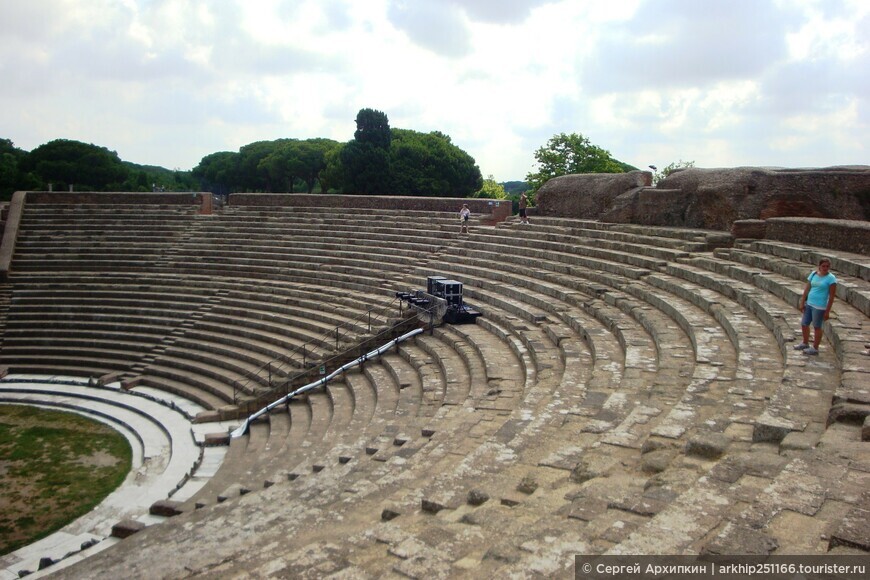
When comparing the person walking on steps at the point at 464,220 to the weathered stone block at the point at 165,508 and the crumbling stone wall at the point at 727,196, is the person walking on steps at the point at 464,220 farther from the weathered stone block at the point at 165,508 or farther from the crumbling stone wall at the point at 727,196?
the weathered stone block at the point at 165,508

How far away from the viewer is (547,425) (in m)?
6.41

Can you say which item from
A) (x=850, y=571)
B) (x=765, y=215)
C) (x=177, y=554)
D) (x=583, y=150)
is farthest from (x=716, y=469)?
(x=583, y=150)

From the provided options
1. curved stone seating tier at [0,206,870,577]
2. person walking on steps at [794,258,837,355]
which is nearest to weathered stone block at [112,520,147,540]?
curved stone seating tier at [0,206,870,577]

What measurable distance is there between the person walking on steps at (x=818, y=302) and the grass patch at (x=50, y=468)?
997 centimetres

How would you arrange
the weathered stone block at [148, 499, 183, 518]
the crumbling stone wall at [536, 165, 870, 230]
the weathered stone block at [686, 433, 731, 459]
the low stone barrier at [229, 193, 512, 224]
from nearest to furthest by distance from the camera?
the weathered stone block at [686, 433, 731, 459], the weathered stone block at [148, 499, 183, 518], the crumbling stone wall at [536, 165, 870, 230], the low stone barrier at [229, 193, 512, 224]

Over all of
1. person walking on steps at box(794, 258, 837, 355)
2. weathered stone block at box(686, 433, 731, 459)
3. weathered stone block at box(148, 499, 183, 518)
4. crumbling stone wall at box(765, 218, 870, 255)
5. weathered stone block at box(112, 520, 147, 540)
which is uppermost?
crumbling stone wall at box(765, 218, 870, 255)

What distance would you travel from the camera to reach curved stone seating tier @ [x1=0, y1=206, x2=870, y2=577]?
12.1 ft

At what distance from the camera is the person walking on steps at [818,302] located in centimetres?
649

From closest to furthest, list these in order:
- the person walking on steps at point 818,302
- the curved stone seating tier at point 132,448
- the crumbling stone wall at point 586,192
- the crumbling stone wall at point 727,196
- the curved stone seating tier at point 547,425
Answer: the curved stone seating tier at point 547,425 → the person walking on steps at point 818,302 → the curved stone seating tier at point 132,448 → the crumbling stone wall at point 727,196 → the crumbling stone wall at point 586,192

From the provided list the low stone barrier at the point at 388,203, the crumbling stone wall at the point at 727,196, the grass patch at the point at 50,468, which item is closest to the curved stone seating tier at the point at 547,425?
the crumbling stone wall at the point at 727,196

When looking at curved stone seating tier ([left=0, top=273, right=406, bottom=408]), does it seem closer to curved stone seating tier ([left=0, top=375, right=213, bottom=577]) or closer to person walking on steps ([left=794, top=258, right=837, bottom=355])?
curved stone seating tier ([left=0, top=375, right=213, bottom=577])

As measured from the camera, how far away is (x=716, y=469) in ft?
13.7

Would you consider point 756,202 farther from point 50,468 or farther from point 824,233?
point 50,468

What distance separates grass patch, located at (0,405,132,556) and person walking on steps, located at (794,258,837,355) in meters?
9.97
